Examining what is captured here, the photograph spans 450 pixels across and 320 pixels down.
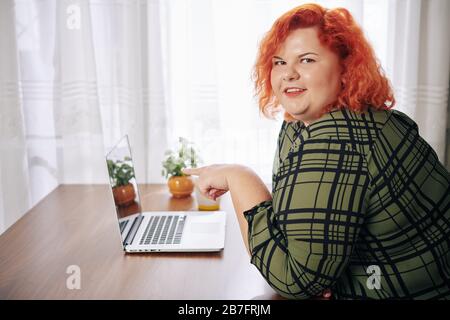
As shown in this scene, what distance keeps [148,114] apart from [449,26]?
4.11 feet

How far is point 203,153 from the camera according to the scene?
2.25 m

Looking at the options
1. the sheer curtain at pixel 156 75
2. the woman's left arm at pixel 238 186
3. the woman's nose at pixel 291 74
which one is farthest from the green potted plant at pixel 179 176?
the woman's nose at pixel 291 74

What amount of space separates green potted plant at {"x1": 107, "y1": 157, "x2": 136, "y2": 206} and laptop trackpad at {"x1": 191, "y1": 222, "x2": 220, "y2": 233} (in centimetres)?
19

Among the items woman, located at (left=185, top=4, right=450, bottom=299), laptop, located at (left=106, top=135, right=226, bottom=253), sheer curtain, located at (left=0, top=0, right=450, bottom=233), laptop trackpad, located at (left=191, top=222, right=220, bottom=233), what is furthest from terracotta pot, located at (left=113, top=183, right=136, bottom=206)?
sheer curtain, located at (left=0, top=0, right=450, bottom=233)

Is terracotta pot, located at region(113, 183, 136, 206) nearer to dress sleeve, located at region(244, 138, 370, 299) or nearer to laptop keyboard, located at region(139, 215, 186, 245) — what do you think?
laptop keyboard, located at region(139, 215, 186, 245)

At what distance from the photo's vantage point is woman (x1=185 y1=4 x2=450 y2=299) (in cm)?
98

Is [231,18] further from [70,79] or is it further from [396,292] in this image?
[396,292]

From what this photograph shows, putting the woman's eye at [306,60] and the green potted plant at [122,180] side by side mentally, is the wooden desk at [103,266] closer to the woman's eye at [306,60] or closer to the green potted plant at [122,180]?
the green potted plant at [122,180]

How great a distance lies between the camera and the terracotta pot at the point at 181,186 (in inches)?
67.0

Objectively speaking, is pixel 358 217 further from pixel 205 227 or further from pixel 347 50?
pixel 205 227

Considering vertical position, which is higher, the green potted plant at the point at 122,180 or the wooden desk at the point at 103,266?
the green potted plant at the point at 122,180

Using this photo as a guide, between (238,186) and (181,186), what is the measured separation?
1.79ft

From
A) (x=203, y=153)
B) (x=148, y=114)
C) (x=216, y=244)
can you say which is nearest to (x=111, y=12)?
(x=148, y=114)

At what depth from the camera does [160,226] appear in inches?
57.2
